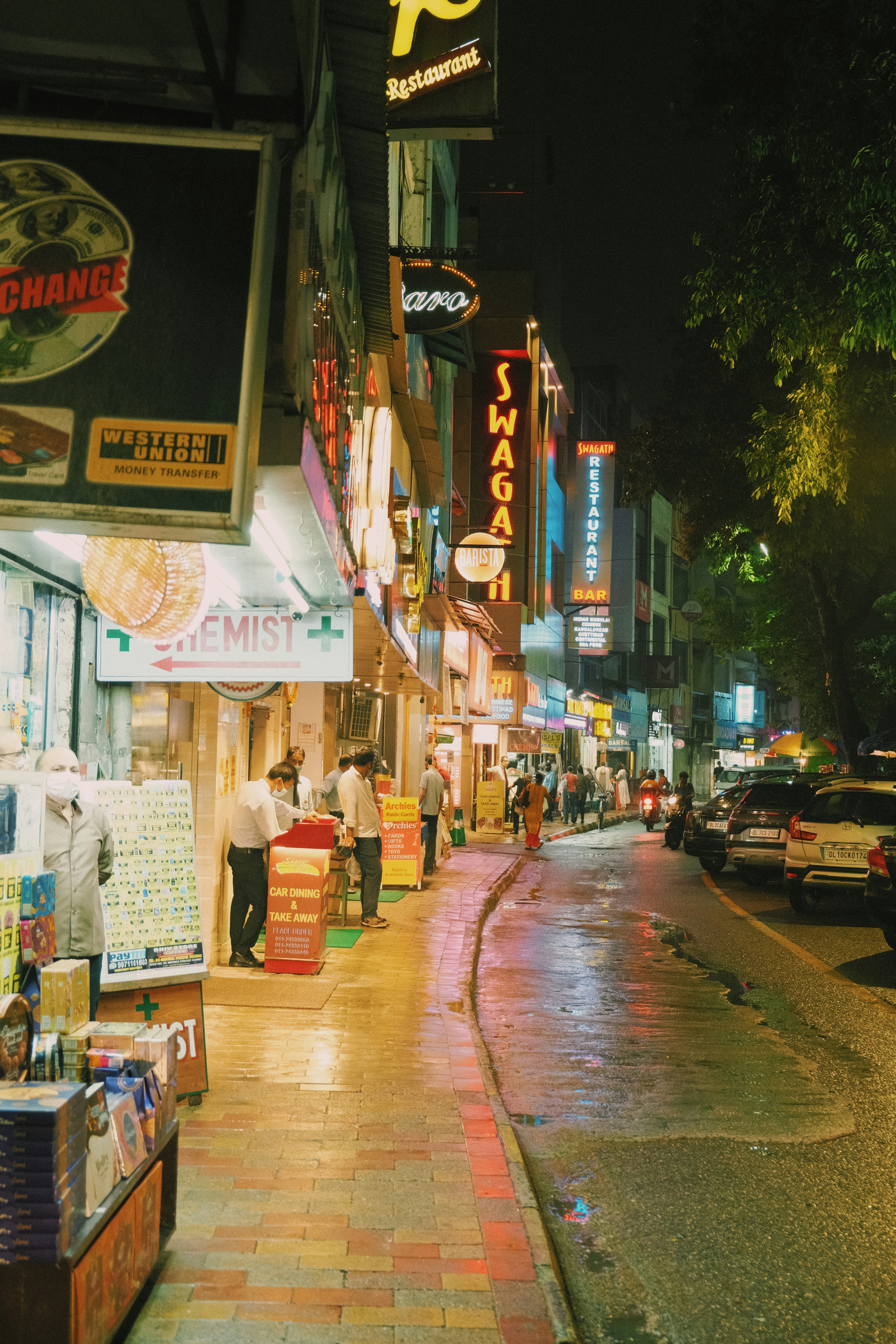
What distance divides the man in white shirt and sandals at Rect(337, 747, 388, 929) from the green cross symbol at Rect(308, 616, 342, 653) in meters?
4.56

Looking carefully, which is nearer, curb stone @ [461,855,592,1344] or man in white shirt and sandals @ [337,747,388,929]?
curb stone @ [461,855,592,1344]

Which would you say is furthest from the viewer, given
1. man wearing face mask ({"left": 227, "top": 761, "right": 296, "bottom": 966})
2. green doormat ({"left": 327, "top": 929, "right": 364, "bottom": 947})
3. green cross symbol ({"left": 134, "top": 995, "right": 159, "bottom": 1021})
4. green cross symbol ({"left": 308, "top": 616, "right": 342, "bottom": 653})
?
green doormat ({"left": 327, "top": 929, "right": 364, "bottom": 947})

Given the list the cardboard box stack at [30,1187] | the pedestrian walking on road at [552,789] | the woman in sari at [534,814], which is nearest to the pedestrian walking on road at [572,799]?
the pedestrian walking on road at [552,789]

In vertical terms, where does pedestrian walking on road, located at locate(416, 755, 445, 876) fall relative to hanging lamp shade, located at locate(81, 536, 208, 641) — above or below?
below

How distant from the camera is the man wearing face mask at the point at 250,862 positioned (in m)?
10.7

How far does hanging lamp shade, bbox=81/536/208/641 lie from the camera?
19.6 ft

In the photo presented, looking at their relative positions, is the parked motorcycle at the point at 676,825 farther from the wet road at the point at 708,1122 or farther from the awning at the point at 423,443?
the wet road at the point at 708,1122

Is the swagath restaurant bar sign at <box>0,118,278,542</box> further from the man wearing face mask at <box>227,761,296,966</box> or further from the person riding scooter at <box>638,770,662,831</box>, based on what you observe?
the person riding scooter at <box>638,770,662,831</box>

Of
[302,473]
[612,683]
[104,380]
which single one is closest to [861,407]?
[302,473]

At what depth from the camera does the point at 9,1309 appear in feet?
10.9

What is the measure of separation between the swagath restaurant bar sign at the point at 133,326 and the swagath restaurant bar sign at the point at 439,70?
6535 mm

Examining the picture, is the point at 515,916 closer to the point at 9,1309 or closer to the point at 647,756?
the point at 9,1309

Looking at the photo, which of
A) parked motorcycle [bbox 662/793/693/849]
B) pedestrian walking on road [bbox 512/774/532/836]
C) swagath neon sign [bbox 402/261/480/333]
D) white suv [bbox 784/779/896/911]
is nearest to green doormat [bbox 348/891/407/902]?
white suv [bbox 784/779/896/911]

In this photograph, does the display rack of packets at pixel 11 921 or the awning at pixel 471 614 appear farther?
the awning at pixel 471 614
